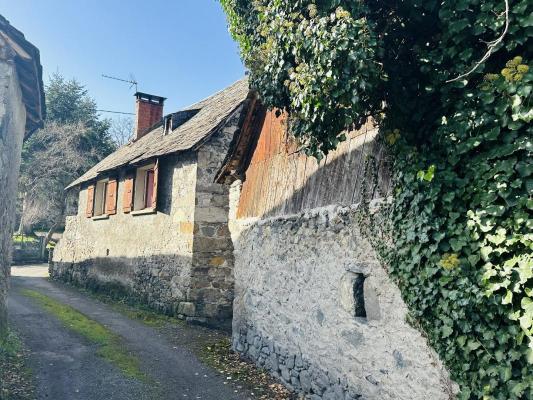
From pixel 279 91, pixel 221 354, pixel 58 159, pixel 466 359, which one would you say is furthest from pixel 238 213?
pixel 58 159

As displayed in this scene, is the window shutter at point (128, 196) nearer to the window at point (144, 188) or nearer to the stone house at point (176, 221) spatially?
the stone house at point (176, 221)

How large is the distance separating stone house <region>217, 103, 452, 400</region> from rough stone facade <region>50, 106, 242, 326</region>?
2.44 m

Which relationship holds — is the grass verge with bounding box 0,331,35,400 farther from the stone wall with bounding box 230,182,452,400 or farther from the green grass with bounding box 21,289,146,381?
the stone wall with bounding box 230,182,452,400

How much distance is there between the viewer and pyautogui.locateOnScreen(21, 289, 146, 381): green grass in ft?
23.3

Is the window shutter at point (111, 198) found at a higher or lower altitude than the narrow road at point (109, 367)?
higher

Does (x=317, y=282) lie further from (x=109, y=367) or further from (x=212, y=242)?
(x=212, y=242)

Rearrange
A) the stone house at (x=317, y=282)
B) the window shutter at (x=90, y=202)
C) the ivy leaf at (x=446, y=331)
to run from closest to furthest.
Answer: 1. the ivy leaf at (x=446, y=331)
2. the stone house at (x=317, y=282)
3. the window shutter at (x=90, y=202)

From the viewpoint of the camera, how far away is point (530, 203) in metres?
3.06

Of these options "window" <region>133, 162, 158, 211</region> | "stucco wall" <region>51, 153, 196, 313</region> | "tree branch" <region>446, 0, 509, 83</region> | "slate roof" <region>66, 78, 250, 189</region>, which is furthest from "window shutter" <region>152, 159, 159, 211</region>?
"tree branch" <region>446, 0, 509, 83</region>

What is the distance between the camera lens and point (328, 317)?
542 cm

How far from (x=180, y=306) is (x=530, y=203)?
29.9ft

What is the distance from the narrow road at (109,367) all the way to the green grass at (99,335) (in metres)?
0.13

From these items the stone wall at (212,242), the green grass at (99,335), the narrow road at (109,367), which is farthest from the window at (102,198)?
the stone wall at (212,242)

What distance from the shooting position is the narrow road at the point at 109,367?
5.98 m
